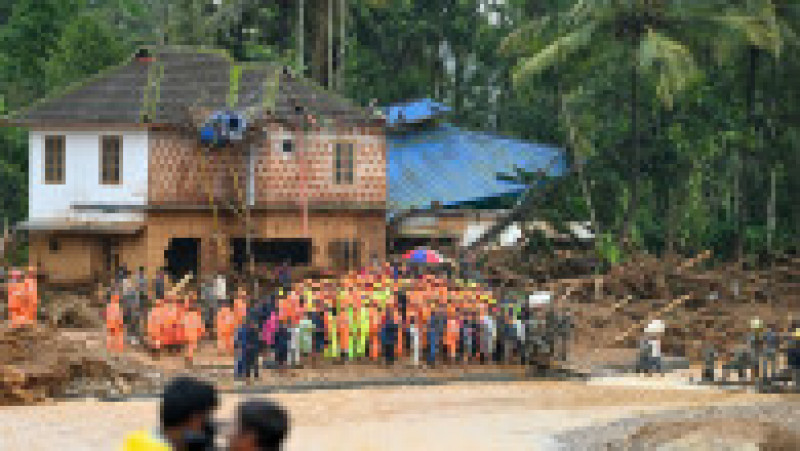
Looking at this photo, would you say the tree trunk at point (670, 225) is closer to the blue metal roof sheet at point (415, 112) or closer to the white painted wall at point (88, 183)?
the blue metal roof sheet at point (415, 112)

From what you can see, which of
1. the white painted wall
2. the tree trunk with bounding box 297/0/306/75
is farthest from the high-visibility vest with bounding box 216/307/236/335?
the tree trunk with bounding box 297/0/306/75

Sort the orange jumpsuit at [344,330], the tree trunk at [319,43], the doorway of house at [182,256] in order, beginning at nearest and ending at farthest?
the orange jumpsuit at [344,330], the doorway of house at [182,256], the tree trunk at [319,43]

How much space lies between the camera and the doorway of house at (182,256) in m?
41.0

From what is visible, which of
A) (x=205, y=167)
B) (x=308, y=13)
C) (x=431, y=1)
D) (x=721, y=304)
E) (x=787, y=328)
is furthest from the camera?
(x=431, y=1)

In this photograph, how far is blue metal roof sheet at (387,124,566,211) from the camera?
42906 mm

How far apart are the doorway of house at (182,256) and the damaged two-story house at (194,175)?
0.62 meters

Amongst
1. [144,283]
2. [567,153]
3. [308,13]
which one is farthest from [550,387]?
[308,13]

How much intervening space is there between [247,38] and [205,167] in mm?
11365

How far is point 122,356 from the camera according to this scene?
2705 cm

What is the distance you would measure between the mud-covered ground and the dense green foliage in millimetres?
11546

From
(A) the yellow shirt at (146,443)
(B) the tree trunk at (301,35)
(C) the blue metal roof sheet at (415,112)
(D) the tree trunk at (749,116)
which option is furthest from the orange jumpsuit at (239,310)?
(A) the yellow shirt at (146,443)

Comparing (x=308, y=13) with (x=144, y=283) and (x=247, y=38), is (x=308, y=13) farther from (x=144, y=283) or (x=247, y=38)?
(x=144, y=283)

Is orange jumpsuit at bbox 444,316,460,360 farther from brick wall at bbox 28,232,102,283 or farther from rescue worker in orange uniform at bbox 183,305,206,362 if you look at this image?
brick wall at bbox 28,232,102,283

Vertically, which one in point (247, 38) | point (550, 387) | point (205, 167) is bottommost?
point (550, 387)
